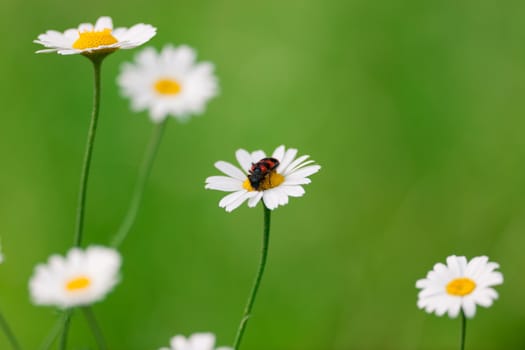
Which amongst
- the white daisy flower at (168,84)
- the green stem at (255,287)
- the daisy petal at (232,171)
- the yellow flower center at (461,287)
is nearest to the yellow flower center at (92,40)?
the daisy petal at (232,171)

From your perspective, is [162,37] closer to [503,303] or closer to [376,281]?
[376,281]

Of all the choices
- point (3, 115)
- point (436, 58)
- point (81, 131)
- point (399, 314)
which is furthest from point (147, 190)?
point (436, 58)

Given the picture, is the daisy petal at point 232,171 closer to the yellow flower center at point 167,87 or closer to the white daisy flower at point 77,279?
the white daisy flower at point 77,279

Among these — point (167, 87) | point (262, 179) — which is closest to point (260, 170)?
point (262, 179)

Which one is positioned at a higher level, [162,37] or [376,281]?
[162,37]

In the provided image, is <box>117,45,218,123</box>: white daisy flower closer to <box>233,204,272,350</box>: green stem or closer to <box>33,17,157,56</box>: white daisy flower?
<box>33,17,157,56</box>: white daisy flower
